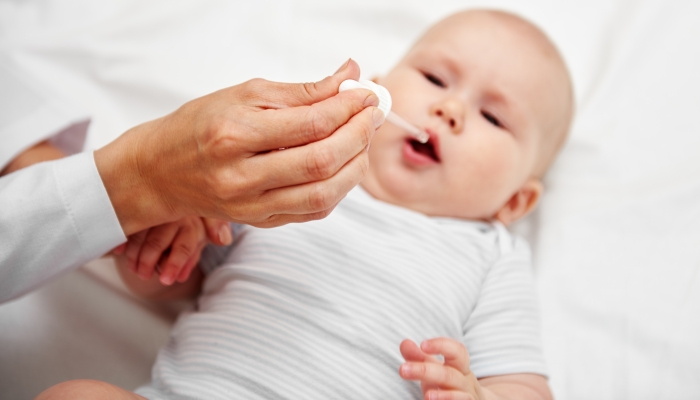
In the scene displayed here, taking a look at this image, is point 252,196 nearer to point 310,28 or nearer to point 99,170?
point 99,170

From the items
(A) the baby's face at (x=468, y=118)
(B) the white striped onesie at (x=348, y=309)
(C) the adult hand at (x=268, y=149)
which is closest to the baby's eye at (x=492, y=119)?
(A) the baby's face at (x=468, y=118)

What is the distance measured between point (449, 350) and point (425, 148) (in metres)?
0.47

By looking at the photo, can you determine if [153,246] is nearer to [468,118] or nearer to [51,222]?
[51,222]

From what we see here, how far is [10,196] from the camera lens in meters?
0.89

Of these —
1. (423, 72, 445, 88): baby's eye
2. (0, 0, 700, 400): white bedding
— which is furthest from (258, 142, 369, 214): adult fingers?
(0, 0, 700, 400): white bedding

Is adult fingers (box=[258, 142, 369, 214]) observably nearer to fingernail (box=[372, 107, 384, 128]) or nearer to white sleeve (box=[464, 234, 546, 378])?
fingernail (box=[372, 107, 384, 128])

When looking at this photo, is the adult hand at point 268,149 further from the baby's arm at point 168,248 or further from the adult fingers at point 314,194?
the baby's arm at point 168,248

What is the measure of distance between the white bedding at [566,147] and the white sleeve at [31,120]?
0.14 m

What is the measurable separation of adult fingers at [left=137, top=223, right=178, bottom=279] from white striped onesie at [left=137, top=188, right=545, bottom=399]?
128 mm

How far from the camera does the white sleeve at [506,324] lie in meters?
1.05

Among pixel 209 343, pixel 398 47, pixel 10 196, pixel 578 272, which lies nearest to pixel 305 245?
pixel 209 343

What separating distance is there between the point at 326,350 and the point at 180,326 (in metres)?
0.31

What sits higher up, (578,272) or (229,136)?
(229,136)

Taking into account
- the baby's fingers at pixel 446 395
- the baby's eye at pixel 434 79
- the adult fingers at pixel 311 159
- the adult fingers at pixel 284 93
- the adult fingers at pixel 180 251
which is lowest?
the baby's fingers at pixel 446 395
